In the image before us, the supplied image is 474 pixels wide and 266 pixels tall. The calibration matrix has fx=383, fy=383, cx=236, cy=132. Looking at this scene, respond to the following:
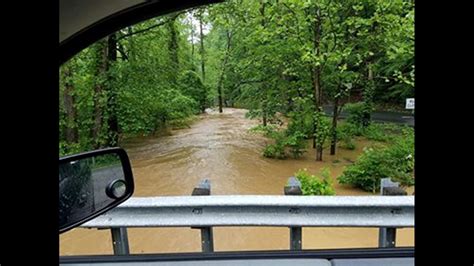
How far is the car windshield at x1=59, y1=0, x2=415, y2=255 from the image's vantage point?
8211 millimetres

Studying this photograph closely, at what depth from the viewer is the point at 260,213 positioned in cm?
241

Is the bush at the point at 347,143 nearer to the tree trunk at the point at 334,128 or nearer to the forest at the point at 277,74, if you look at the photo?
the forest at the point at 277,74

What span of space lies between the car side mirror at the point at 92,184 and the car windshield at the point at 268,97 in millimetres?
5591

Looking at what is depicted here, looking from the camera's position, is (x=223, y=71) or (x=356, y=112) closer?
(x=356, y=112)

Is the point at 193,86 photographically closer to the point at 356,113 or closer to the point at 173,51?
the point at 173,51

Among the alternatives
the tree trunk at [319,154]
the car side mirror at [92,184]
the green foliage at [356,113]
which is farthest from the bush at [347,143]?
the car side mirror at [92,184]

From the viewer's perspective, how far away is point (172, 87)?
11492 millimetres

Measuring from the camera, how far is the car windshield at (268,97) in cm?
821

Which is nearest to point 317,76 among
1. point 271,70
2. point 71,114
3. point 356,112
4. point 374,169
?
point 271,70

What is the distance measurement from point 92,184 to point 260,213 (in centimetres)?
126

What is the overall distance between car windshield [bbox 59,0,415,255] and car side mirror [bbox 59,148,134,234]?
5.59 m
